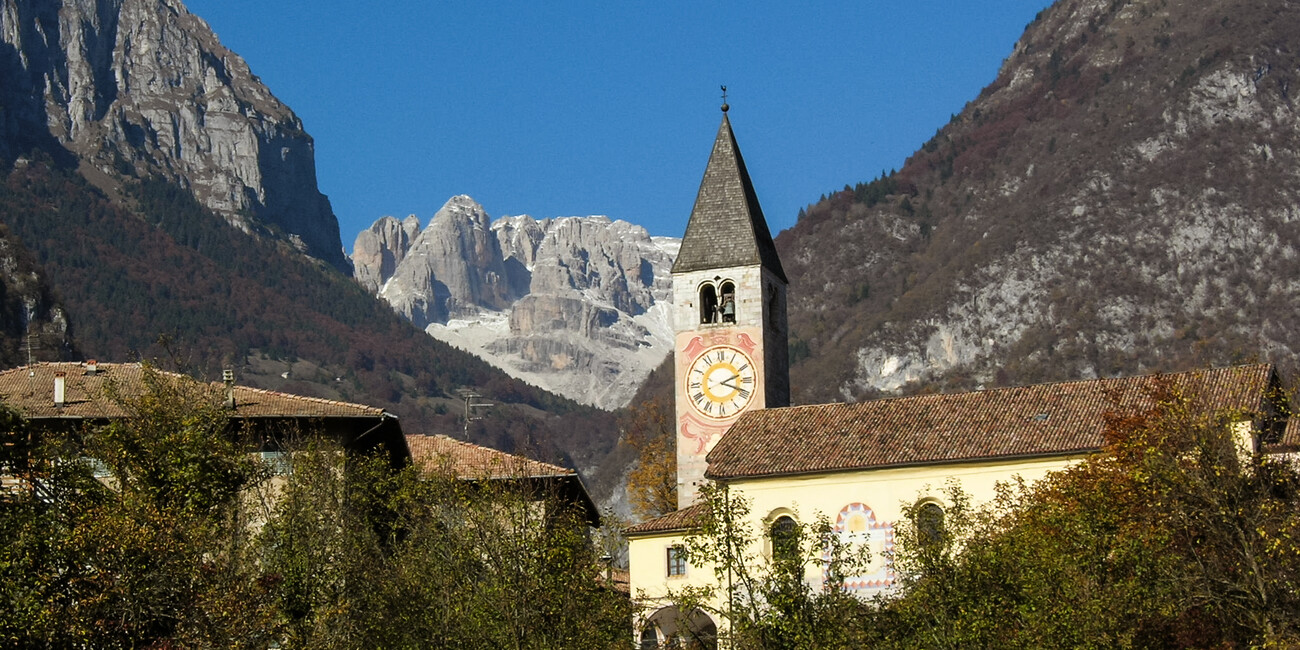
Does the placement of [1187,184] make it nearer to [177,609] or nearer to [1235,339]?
[1235,339]

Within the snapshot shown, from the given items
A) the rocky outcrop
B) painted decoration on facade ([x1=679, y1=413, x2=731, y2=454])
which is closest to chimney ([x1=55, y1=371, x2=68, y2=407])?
painted decoration on facade ([x1=679, y1=413, x2=731, y2=454])

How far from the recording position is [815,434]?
49156mm

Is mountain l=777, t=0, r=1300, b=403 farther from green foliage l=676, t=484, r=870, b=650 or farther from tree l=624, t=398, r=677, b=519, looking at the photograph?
green foliage l=676, t=484, r=870, b=650

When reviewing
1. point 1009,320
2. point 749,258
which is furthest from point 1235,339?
point 749,258

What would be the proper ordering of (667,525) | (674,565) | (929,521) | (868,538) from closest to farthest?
(929,521) < (868,538) < (674,565) < (667,525)

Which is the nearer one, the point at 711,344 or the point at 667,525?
the point at 667,525

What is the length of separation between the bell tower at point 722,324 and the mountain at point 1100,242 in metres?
79.9

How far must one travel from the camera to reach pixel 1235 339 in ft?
466

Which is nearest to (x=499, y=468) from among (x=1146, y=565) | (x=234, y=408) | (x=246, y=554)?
(x=234, y=408)

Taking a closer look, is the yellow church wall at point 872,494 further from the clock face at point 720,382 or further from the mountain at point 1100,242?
the mountain at point 1100,242

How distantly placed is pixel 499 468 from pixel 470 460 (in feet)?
19.6

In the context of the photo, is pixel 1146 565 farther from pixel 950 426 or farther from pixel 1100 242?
pixel 1100 242

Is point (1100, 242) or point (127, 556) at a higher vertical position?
point (1100, 242)

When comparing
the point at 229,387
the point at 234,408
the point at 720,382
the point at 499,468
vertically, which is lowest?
the point at 499,468
